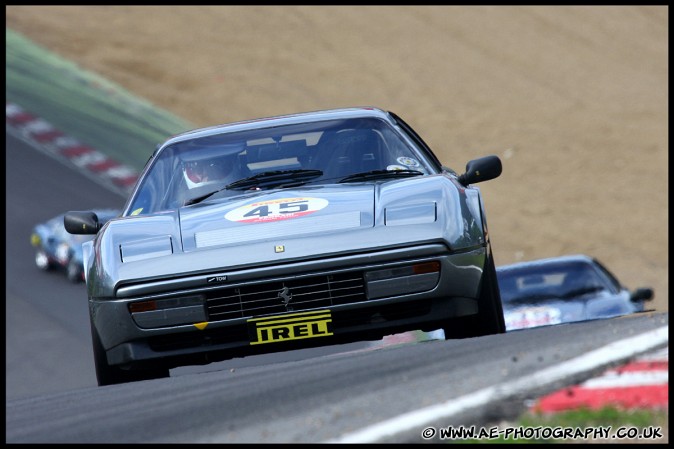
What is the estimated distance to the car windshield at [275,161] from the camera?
20.7ft

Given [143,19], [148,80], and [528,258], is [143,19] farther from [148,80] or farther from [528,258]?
[528,258]

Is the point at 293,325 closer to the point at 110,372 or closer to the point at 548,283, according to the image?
the point at 110,372

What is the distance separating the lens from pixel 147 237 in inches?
225

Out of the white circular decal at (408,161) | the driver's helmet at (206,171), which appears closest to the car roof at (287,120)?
the driver's helmet at (206,171)

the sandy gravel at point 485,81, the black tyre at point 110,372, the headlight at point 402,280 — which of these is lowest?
the black tyre at point 110,372

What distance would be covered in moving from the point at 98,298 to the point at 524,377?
7.55 feet

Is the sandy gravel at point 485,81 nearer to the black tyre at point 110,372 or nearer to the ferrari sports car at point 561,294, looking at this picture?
the ferrari sports car at point 561,294

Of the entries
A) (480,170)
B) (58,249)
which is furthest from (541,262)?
(58,249)

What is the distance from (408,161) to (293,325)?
141cm

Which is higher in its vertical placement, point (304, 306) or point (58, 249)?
point (58, 249)

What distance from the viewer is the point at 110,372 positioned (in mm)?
5770

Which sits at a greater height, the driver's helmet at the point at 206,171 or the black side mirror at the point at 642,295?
the driver's helmet at the point at 206,171

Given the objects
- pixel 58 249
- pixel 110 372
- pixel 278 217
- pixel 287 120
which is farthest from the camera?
pixel 58 249

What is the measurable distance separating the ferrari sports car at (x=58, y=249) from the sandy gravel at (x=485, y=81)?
5369 mm
